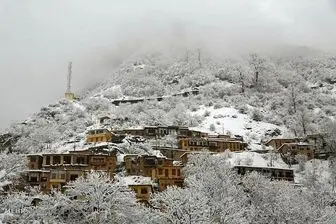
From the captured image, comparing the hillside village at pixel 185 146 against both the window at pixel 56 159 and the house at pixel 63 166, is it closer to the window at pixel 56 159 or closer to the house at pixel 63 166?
the window at pixel 56 159

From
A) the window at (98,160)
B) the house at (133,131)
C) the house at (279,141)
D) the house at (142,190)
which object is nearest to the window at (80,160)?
the window at (98,160)

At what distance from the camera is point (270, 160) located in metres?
94.1

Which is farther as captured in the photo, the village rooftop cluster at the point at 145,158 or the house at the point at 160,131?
the house at the point at 160,131

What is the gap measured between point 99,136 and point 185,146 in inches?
619

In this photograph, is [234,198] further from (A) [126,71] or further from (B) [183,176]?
(A) [126,71]

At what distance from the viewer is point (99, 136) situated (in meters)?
101

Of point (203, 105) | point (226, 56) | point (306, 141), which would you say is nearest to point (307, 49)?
point (226, 56)

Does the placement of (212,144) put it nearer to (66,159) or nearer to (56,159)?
(66,159)

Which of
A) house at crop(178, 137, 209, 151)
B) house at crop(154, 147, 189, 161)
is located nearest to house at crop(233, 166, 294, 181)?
house at crop(154, 147, 189, 161)

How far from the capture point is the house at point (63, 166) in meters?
77.9

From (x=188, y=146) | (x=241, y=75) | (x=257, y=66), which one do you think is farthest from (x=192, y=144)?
(x=257, y=66)

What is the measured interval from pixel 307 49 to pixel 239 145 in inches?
4081

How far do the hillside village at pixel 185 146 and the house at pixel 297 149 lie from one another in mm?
178

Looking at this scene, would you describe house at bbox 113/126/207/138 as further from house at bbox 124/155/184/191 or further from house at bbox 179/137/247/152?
house at bbox 124/155/184/191
